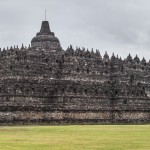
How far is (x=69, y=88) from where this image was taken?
6762 cm

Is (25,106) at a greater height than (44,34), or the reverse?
(44,34)

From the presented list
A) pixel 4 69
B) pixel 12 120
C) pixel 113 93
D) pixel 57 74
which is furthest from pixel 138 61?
pixel 12 120

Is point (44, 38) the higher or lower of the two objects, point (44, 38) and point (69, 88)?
the higher

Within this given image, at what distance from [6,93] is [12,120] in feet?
23.6

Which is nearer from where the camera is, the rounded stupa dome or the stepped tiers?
the stepped tiers

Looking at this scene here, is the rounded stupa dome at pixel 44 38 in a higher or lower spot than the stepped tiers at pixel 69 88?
higher

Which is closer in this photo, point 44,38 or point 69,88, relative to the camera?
point 69,88

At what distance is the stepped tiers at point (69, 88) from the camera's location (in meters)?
59.7

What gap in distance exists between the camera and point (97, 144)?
2603 cm

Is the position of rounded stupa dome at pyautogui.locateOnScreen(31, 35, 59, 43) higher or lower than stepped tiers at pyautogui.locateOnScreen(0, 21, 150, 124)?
higher

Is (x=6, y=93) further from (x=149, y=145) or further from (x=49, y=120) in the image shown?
(x=149, y=145)

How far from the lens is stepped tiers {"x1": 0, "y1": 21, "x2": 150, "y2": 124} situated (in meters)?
59.7

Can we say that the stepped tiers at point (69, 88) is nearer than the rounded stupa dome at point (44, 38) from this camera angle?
Yes

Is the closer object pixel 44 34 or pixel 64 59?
pixel 64 59
